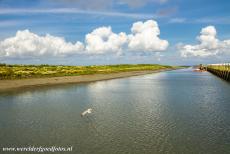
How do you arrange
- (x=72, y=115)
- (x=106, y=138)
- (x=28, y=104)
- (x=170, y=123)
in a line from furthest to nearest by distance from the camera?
(x=28, y=104) < (x=72, y=115) < (x=170, y=123) < (x=106, y=138)

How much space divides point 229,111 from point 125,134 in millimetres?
Result: 14297

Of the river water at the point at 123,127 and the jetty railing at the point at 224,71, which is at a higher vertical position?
the jetty railing at the point at 224,71

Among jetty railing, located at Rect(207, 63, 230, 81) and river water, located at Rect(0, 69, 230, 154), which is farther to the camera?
jetty railing, located at Rect(207, 63, 230, 81)

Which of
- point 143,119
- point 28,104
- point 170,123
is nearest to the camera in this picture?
point 170,123

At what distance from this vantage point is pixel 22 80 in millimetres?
66562

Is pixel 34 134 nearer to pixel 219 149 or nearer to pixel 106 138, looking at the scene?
pixel 106 138

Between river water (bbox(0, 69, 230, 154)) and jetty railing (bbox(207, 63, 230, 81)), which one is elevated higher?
jetty railing (bbox(207, 63, 230, 81))

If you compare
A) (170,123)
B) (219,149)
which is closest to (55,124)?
(170,123)

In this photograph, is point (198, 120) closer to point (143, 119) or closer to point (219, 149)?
point (143, 119)

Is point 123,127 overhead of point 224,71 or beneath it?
beneath

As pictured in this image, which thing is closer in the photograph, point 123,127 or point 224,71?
point 123,127

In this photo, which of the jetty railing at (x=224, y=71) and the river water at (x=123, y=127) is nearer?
the river water at (x=123, y=127)

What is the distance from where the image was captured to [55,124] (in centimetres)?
2512

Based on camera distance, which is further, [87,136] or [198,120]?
[198,120]
